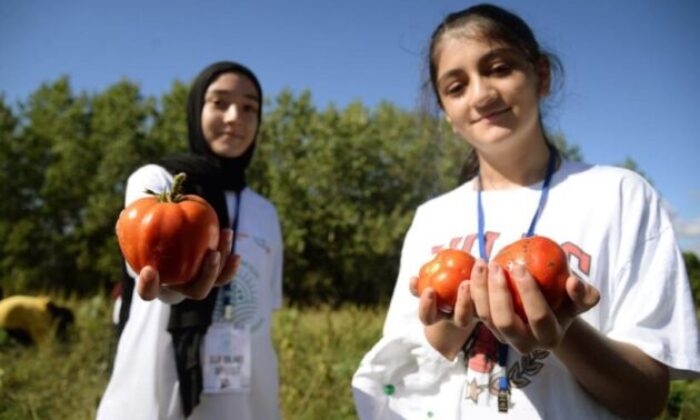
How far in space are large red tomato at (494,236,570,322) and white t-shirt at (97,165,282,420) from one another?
1300 mm

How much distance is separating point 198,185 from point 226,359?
817mm

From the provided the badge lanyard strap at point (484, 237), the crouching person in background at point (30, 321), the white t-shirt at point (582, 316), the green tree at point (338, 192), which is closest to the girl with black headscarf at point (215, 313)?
the white t-shirt at point (582, 316)

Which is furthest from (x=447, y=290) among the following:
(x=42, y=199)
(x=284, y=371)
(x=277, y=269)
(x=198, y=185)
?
(x=42, y=199)

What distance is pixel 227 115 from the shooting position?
284cm

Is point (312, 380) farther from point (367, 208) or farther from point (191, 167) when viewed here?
point (367, 208)

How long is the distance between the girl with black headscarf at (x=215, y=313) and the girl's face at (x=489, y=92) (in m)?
1.08

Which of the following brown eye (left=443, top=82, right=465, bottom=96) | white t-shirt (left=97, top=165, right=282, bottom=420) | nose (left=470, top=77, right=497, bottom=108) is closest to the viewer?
nose (left=470, top=77, right=497, bottom=108)

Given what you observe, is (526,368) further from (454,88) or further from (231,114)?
(231,114)

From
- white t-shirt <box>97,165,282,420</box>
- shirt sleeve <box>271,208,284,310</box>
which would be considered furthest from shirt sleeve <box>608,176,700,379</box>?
shirt sleeve <box>271,208,284,310</box>

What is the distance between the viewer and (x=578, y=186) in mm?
1626

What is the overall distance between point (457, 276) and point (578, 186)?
0.48m

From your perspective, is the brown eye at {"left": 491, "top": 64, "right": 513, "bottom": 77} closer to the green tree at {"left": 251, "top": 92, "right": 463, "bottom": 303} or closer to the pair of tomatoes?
the pair of tomatoes

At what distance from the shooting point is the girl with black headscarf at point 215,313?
230 cm

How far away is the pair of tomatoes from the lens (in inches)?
52.5
